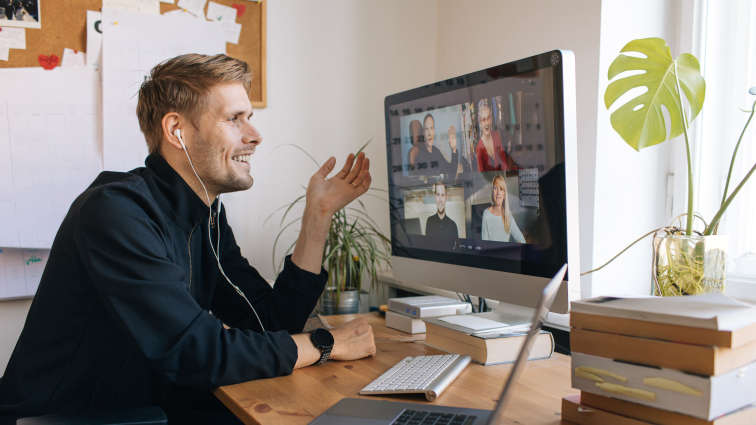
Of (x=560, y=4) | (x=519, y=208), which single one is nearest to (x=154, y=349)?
(x=519, y=208)

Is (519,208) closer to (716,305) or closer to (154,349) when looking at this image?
(716,305)

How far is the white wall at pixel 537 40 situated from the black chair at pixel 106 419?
1.32m

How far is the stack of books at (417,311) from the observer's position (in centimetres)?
157

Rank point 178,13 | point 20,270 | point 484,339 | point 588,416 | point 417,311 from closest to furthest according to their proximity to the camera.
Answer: point 588,416
point 484,339
point 417,311
point 20,270
point 178,13

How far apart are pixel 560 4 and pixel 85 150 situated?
5.26ft

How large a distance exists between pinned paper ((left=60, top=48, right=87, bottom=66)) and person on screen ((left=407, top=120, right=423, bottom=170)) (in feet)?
3.86

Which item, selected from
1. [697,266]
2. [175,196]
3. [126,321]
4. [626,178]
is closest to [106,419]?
[126,321]

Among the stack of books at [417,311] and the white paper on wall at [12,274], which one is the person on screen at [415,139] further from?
the white paper on wall at [12,274]

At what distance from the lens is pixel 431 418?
0.90 meters

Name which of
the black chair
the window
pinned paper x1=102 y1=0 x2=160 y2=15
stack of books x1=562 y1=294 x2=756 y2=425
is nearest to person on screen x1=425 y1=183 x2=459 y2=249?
stack of books x1=562 y1=294 x2=756 y2=425

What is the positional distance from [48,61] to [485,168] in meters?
1.49

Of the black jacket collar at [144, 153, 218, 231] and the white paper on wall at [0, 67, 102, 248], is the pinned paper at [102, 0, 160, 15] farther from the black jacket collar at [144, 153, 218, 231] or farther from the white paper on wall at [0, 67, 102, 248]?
the black jacket collar at [144, 153, 218, 231]

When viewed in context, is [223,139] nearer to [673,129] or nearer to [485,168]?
[485,168]

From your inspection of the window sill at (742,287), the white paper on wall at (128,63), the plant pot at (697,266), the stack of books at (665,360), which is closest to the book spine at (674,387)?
the stack of books at (665,360)
